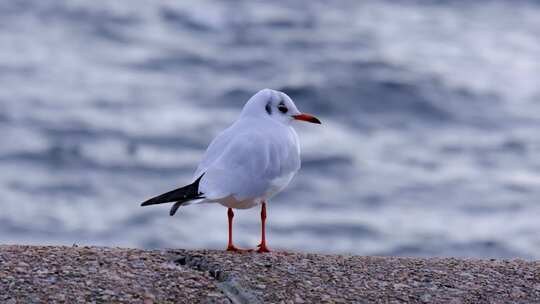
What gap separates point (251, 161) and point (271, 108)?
447 mm

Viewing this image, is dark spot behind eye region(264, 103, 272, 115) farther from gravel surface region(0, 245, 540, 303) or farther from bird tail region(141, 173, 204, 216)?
gravel surface region(0, 245, 540, 303)

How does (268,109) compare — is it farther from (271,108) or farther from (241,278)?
(241,278)

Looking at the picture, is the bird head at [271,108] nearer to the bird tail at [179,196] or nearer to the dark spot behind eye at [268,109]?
the dark spot behind eye at [268,109]

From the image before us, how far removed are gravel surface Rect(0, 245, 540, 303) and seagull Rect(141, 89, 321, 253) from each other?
0.29 meters

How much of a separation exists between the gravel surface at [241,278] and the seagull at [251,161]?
285 millimetres

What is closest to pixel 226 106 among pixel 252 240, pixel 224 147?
pixel 252 240

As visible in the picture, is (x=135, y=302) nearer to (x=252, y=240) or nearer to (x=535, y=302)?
(x=535, y=302)

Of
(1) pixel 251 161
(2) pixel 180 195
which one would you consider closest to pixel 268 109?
(1) pixel 251 161

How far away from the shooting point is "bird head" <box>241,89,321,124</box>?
556 centimetres

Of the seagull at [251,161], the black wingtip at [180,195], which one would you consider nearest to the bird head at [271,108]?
the seagull at [251,161]

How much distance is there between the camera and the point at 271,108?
18.5 feet

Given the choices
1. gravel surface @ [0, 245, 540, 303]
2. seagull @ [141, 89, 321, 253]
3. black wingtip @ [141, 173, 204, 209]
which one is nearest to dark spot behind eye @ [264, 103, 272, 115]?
seagull @ [141, 89, 321, 253]

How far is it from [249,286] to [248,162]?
88 cm

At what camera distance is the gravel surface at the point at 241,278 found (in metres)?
4.42
